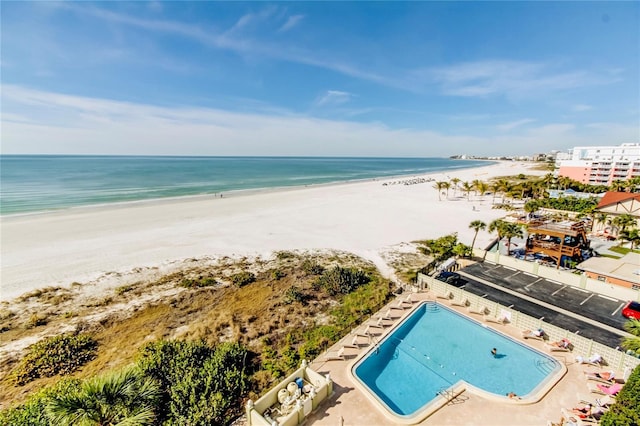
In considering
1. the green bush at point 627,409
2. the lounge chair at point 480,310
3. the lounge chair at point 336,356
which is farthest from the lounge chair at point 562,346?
the lounge chair at point 336,356

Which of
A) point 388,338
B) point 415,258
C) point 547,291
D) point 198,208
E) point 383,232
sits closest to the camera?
point 388,338

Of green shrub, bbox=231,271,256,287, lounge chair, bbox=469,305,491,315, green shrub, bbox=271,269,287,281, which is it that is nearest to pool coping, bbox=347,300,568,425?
lounge chair, bbox=469,305,491,315

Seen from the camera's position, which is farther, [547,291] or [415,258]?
[415,258]

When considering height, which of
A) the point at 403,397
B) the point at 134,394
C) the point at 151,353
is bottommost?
the point at 403,397

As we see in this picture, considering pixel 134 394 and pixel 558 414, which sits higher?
pixel 134 394

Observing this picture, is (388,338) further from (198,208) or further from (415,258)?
(198,208)

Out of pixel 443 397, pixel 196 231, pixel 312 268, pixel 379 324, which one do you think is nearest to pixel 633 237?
pixel 379 324

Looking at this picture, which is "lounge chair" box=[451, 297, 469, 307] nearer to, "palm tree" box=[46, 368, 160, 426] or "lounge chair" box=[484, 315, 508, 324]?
"lounge chair" box=[484, 315, 508, 324]

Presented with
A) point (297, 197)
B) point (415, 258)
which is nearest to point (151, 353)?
point (415, 258)
